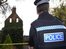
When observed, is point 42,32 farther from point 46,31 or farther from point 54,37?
point 54,37

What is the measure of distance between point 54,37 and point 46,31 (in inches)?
5.2

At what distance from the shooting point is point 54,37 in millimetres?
3463

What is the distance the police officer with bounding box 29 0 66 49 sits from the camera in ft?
11.3

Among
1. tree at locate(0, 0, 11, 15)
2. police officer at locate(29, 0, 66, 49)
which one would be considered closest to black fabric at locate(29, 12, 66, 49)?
police officer at locate(29, 0, 66, 49)

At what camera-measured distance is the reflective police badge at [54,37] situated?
11.3ft

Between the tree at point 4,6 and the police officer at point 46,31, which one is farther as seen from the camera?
the tree at point 4,6

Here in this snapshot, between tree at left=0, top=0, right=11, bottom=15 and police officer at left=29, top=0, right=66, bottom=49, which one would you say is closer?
police officer at left=29, top=0, right=66, bottom=49

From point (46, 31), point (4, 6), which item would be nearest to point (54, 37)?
point (46, 31)

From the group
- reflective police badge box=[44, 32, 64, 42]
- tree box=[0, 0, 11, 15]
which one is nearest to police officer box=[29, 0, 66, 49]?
reflective police badge box=[44, 32, 64, 42]

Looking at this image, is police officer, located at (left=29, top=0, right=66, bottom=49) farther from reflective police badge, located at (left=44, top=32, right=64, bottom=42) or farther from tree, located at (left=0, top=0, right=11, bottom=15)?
tree, located at (left=0, top=0, right=11, bottom=15)

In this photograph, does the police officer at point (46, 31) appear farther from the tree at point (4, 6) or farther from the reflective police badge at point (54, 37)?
the tree at point (4, 6)

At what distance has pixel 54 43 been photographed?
3.45 meters

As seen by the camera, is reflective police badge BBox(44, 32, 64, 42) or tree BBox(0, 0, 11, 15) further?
tree BBox(0, 0, 11, 15)

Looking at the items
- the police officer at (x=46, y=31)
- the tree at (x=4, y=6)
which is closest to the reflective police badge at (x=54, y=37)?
the police officer at (x=46, y=31)
